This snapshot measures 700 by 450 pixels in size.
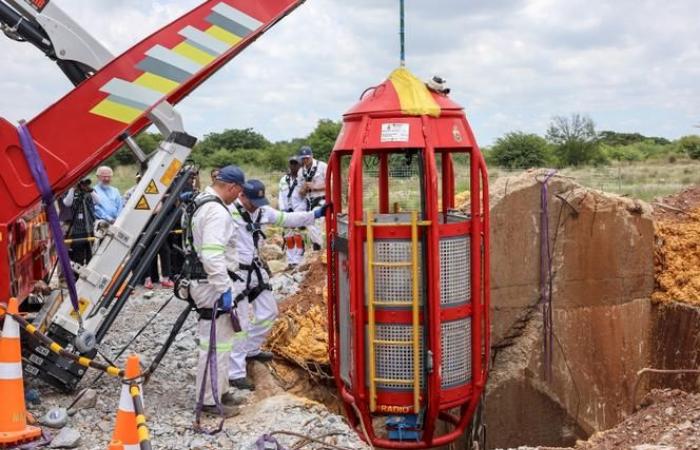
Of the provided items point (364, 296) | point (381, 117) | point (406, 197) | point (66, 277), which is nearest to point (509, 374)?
point (406, 197)

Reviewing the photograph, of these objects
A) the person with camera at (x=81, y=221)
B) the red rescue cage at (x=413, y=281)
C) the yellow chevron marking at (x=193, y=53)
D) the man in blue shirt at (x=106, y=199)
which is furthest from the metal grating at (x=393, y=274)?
the man in blue shirt at (x=106, y=199)

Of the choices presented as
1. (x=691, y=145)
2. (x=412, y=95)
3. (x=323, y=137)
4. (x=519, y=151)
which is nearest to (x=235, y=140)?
(x=323, y=137)

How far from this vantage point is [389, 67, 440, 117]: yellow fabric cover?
5082 mm

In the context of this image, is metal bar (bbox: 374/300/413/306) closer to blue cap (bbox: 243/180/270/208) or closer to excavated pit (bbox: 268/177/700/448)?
blue cap (bbox: 243/180/270/208)

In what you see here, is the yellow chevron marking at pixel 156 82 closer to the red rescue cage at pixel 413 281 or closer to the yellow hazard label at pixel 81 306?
the red rescue cage at pixel 413 281

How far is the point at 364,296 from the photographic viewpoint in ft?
16.9

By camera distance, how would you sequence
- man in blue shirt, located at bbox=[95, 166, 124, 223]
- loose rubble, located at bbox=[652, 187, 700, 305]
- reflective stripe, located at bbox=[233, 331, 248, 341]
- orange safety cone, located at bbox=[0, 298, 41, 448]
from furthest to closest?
1. man in blue shirt, located at bbox=[95, 166, 124, 223]
2. loose rubble, located at bbox=[652, 187, 700, 305]
3. reflective stripe, located at bbox=[233, 331, 248, 341]
4. orange safety cone, located at bbox=[0, 298, 41, 448]

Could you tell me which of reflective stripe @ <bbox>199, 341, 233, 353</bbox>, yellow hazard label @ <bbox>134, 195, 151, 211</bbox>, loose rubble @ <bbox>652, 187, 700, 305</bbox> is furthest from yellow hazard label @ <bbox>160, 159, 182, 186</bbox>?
loose rubble @ <bbox>652, 187, 700, 305</bbox>

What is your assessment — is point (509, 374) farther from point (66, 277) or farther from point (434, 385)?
point (66, 277)

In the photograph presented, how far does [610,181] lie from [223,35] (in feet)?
75.1

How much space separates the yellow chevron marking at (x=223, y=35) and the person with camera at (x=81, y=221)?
200 inches

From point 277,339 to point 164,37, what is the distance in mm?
3199

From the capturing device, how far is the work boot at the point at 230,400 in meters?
6.43

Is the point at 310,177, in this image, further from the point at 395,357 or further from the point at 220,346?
the point at 395,357
